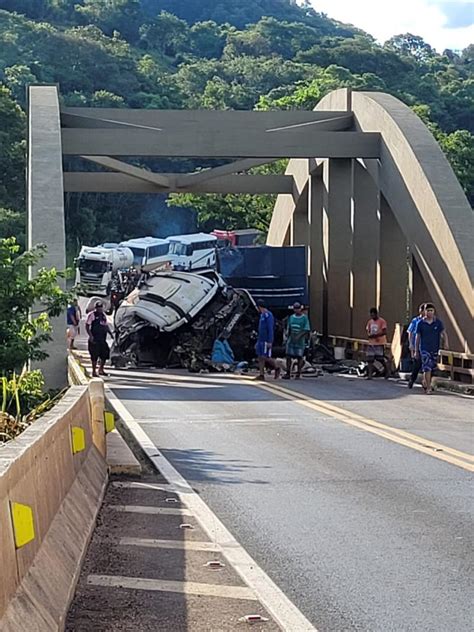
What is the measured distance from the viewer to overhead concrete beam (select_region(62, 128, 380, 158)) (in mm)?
29500

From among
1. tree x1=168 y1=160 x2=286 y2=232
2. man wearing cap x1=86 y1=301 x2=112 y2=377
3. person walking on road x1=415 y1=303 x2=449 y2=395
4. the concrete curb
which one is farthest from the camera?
tree x1=168 y1=160 x2=286 y2=232

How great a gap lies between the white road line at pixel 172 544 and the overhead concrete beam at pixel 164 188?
27140mm

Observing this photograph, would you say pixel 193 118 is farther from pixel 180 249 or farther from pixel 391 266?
pixel 180 249

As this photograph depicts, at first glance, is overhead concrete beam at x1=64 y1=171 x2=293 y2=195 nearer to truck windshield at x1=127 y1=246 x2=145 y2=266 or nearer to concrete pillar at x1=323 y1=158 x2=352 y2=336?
concrete pillar at x1=323 y1=158 x2=352 y2=336

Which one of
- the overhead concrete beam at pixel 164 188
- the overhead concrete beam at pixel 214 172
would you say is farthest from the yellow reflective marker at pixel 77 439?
the overhead concrete beam at pixel 164 188

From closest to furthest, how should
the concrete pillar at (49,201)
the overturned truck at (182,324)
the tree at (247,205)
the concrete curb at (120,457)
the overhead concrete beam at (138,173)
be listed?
1. the concrete curb at (120,457)
2. the concrete pillar at (49,201)
3. the overturned truck at (182,324)
4. the overhead concrete beam at (138,173)
5. the tree at (247,205)

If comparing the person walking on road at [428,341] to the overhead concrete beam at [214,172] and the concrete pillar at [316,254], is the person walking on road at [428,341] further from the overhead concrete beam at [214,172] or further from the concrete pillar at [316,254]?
the concrete pillar at [316,254]

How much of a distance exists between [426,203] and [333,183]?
25.9 feet

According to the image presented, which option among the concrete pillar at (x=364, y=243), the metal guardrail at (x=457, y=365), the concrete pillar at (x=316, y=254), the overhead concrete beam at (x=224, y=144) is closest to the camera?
the metal guardrail at (x=457, y=365)

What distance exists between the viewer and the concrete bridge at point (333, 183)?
25.0 meters

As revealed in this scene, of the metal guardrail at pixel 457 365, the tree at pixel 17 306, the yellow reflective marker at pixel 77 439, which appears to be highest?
the tree at pixel 17 306

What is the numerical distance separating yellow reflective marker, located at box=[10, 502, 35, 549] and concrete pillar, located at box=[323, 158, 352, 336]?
27527 mm

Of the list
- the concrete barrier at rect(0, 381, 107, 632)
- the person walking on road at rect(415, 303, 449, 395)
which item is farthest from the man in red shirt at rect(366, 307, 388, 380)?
the concrete barrier at rect(0, 381, 107, 632)

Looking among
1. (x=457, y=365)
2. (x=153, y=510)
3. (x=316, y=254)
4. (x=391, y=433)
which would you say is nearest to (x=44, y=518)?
(x=153, y=510)
